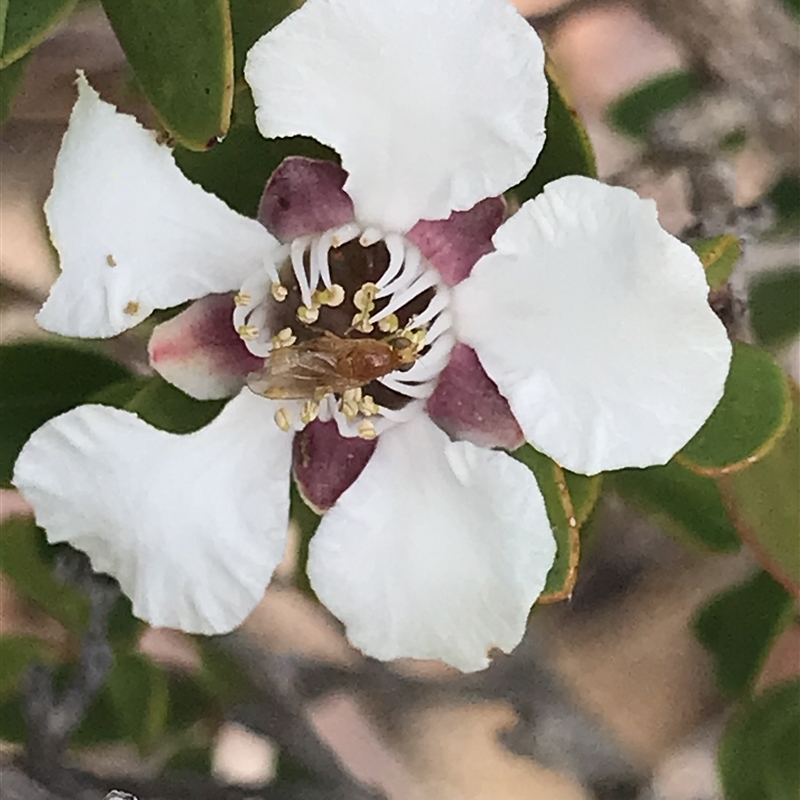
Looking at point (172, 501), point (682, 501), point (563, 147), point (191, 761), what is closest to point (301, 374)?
point (172, 501)

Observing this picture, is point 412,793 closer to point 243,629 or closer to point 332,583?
point 243,629

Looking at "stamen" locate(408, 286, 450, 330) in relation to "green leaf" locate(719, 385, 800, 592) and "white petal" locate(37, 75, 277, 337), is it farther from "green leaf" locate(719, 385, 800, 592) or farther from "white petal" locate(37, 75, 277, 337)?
"green leaf" locate(719, 385, 800, 592)

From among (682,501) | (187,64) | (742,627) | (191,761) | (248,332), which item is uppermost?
(187,64)

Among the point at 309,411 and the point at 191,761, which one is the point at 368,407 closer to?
the point at 309,411

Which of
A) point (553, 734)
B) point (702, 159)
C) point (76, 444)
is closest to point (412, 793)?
point (553, 734)

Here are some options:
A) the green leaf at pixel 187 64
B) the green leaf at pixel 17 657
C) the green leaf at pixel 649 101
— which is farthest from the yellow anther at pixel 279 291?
the green leaf at pixel 17 657

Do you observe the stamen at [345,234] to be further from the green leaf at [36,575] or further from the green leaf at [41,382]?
the green leaf at [36,575]
